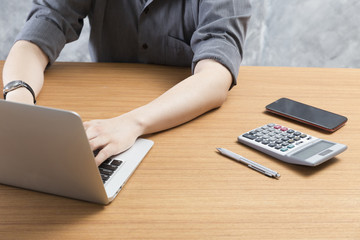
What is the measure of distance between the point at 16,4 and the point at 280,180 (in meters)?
1.78

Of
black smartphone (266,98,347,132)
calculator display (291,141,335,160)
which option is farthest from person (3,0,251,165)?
calculator display (291,141,335,160)

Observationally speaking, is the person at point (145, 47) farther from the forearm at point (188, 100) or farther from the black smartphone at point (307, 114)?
the black smartphone at point (307, 114)

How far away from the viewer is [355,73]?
3.72 ft

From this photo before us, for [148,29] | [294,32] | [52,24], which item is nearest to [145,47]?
[148,29]

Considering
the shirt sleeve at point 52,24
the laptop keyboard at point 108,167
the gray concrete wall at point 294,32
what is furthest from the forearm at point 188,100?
the gray concrete wall at point 294,32

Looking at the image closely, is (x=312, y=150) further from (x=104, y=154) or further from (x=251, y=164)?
(x=104, y=154)

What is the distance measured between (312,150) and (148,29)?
2.26 feet

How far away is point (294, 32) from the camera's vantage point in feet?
6.52

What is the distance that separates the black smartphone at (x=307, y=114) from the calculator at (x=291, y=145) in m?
0.07

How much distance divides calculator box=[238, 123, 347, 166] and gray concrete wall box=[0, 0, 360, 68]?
132cm

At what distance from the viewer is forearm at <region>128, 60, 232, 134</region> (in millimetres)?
771

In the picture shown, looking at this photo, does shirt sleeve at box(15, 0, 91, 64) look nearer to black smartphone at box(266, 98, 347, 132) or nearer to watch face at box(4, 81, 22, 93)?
watch face at box(4, 81, 22, 93)

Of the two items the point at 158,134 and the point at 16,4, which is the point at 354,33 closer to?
the point at 158,134

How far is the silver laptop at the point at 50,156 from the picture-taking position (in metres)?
0.47
